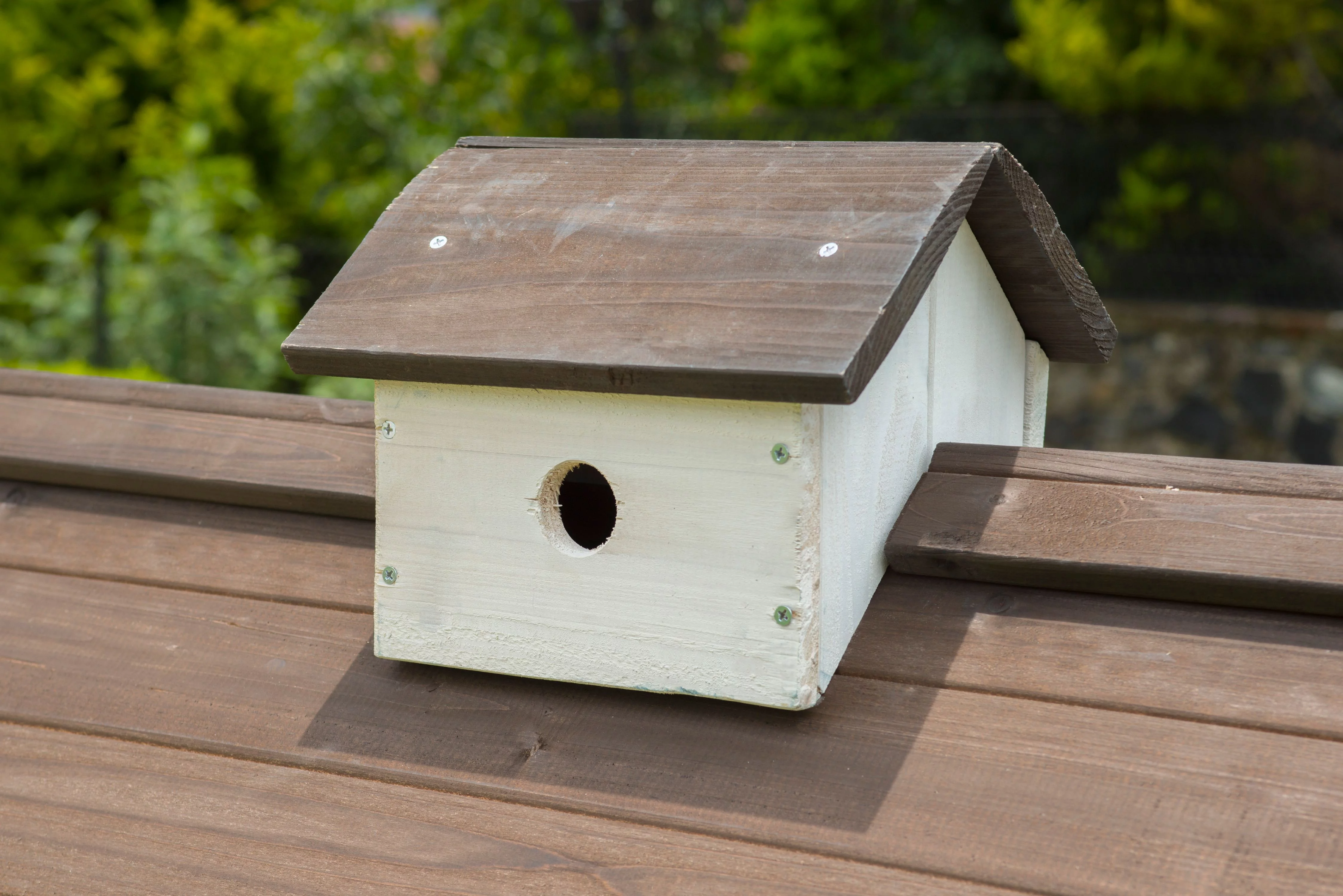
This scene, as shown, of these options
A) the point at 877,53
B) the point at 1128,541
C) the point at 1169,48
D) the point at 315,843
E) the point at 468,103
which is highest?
the point at 1128,541

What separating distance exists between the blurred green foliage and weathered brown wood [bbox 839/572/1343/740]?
487 cm

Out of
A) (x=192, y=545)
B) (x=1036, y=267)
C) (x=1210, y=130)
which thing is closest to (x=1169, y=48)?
(x=1210, y=130)

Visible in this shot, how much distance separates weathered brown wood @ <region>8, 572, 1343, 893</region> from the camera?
0.89m

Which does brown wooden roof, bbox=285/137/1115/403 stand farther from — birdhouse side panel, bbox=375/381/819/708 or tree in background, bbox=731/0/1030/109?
tree in background, bbox=731/0/1030/109

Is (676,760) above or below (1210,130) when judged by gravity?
above

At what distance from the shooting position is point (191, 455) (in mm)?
1416

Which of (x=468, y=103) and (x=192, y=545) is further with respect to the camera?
(x=468, y=103)

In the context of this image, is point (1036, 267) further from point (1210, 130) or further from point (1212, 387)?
point (1210, 130)

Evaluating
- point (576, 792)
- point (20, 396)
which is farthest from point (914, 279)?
point (20, 396)

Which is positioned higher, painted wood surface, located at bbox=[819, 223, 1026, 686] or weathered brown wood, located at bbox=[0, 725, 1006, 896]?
painted wood surface, located at bbox=[819, 223, 1026, 686]

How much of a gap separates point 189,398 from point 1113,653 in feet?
3.48

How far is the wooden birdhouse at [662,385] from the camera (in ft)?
3.22

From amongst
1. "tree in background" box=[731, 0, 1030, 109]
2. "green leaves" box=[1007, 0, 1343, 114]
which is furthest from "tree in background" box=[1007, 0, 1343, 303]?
"tree in background" box=[731, 0, 1030, 109]

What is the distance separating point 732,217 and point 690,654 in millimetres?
368
